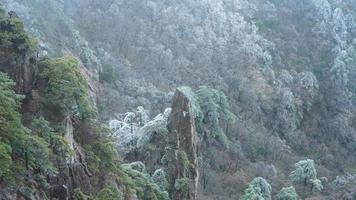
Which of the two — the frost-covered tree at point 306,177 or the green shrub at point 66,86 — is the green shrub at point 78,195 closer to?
the green shrub at point 66,86

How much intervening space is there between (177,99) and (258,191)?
18.0m

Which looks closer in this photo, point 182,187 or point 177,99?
point 182,187

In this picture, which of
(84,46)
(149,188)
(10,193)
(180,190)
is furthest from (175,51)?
(10,193)

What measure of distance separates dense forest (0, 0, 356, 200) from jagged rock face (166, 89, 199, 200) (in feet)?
0.39

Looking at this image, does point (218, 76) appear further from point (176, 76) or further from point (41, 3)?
point (41, 3)

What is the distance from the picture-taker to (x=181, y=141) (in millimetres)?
57094

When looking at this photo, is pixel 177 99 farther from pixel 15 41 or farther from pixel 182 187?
pixel 15 41

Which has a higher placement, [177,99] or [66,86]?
[177,99]

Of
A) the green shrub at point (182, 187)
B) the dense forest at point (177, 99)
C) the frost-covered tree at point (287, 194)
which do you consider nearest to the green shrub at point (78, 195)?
the dense forest at point (177, 99)

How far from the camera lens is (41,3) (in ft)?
291

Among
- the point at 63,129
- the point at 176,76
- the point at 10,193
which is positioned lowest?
the point at 10,193

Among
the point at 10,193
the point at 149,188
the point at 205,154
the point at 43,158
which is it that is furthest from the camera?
the point at 205,154

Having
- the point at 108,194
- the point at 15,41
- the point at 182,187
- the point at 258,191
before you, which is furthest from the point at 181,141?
the point at 15,41

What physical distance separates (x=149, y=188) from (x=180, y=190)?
9268mm
